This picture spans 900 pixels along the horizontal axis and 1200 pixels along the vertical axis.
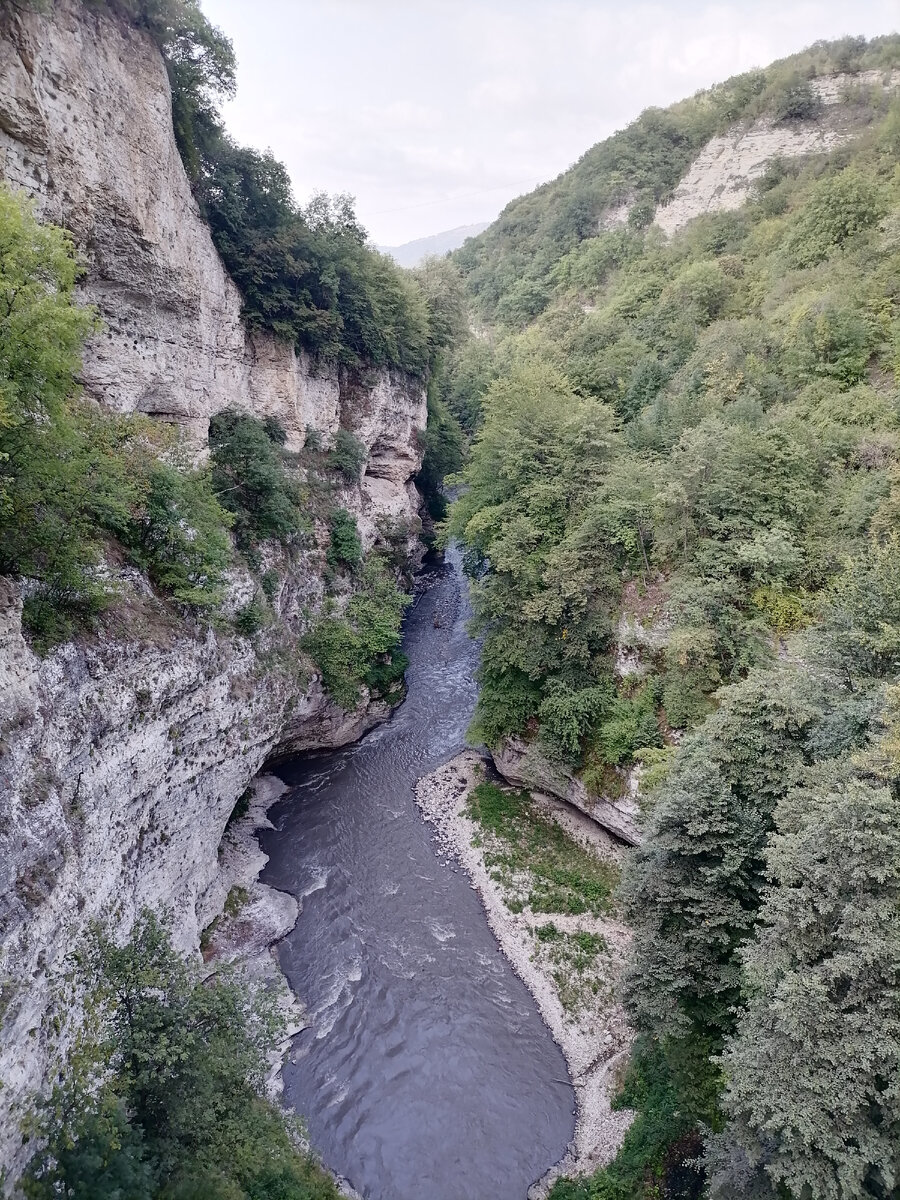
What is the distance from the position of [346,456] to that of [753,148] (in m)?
36.8

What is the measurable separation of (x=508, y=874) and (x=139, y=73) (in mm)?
23522

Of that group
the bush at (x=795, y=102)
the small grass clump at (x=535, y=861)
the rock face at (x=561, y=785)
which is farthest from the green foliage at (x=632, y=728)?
the bush at (x=795, y=102)

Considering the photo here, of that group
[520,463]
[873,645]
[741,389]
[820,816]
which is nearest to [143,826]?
[820,816]

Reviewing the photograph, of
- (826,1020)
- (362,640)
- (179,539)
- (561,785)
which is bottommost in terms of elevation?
(561,785)

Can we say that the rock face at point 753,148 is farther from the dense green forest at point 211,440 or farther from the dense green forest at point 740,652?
the dense green forest at point 211,440

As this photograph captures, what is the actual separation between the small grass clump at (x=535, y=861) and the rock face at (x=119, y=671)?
308 inches

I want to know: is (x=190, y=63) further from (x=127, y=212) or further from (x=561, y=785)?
(x=561, y=785)

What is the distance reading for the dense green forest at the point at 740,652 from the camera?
8.56m

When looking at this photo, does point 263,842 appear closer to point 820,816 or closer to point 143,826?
point 143,826

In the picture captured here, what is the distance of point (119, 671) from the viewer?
11688 mm

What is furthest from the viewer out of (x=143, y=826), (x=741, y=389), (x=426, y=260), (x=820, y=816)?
(x=426, y=260)

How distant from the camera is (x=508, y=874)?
60.5 ft

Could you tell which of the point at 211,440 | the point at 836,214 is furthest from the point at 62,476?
the point at 836,214

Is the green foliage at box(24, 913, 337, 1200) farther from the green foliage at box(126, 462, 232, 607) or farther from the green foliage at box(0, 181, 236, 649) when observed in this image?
the green foliage at box(126, 462, 232, 607)
